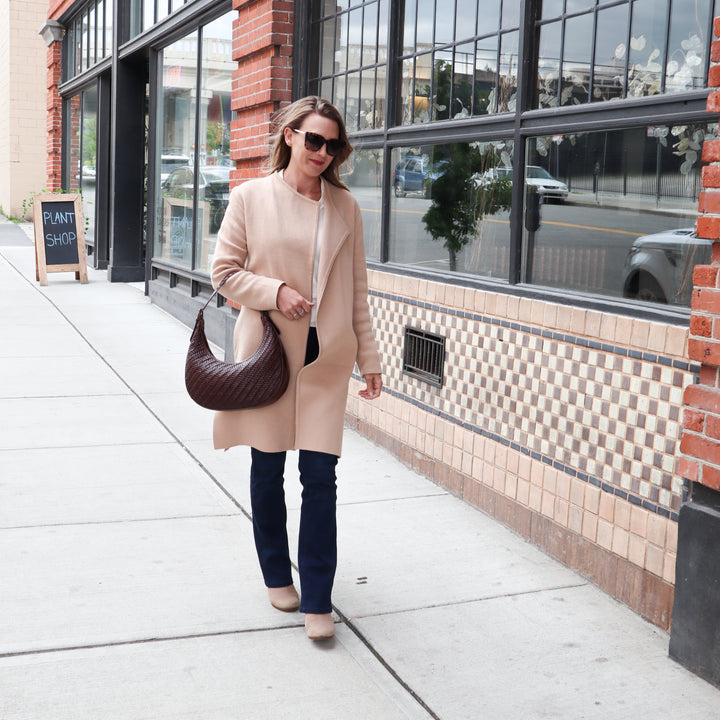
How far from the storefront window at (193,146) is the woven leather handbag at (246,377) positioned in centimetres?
619

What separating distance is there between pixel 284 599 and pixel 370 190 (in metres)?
3.44

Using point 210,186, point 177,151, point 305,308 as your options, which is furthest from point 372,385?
point 177,151

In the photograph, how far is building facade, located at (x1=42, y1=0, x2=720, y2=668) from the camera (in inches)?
155

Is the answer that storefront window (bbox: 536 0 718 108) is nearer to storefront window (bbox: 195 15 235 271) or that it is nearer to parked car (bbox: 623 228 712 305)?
parked car (bbox: 623 228 712 305)

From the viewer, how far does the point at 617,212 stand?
4281mm

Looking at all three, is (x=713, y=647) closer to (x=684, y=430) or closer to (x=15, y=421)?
(x=684, y=430)

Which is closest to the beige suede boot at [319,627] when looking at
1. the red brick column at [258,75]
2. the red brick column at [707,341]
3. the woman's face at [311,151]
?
the red brick column at [707,341]

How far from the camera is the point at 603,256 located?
14.3 feet

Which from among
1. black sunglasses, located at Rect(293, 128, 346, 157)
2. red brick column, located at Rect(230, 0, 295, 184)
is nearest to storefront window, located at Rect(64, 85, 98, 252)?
red brick column, located at Rect(230, 0, 295, 184)

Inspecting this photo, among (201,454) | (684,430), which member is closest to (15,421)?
(201,454)

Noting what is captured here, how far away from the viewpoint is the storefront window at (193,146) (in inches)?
378

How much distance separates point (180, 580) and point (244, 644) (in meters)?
0.68

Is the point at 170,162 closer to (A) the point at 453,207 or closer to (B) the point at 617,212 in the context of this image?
(A) the point at 453,207

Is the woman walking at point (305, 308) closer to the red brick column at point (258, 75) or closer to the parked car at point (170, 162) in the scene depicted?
the red brick column at point (258, 75)
